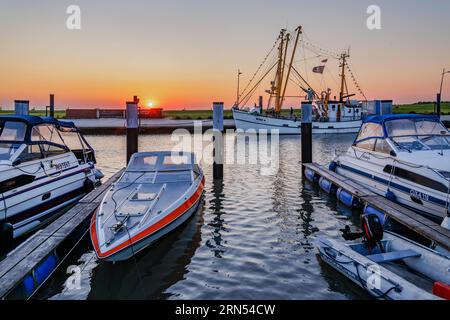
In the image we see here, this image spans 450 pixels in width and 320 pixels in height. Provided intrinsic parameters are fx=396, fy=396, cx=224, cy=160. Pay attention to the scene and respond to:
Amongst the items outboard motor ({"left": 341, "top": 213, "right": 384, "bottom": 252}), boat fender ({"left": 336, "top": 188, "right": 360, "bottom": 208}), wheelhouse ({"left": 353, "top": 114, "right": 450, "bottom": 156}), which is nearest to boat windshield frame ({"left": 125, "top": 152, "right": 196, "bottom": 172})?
boat fender ({"left": 336, "top": 188, "right": 360, "bottom": 208})

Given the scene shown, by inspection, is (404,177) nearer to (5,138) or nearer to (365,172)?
(365,172)

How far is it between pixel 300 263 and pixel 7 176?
739cm

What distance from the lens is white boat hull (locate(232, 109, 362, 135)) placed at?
2158 inches

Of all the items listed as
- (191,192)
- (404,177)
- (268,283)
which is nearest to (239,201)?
(191,192)

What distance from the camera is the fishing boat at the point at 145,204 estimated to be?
795 cm

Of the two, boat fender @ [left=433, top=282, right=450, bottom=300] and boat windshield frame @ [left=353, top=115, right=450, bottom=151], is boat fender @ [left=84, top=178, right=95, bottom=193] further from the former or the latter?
boat fender @ [left=433, top=282, right=450, bottom=300]

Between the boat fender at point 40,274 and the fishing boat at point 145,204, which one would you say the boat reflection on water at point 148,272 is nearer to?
the fishing boat at point 145,204

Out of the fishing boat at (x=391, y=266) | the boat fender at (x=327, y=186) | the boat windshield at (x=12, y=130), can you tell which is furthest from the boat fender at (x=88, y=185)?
the boat fender at (x=327, y=186)

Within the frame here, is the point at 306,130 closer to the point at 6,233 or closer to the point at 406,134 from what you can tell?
the point at 406,134

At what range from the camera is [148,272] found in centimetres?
823

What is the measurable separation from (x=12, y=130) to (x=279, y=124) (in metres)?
45.2

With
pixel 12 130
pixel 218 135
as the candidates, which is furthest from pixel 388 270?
pixel 218 135

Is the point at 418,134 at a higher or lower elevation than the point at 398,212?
higher

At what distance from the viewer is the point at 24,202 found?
10250 millimetres
